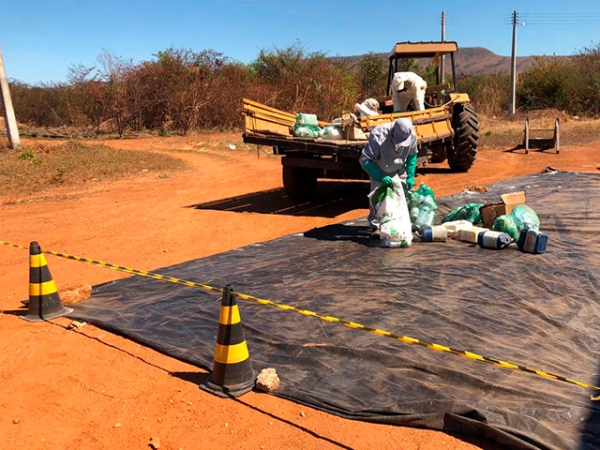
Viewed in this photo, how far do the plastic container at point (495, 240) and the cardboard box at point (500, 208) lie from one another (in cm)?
55

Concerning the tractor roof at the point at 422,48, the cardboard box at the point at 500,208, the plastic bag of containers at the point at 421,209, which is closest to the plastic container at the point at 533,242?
the cardboard box at the point at 500,208

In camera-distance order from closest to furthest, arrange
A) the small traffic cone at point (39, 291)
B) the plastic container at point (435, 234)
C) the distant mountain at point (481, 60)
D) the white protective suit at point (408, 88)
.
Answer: the small traffic cone at point (39, 291), the plastic container at point (435, 234), the white protective suit at point (408, 88), the distant mountain at point (481, 60)

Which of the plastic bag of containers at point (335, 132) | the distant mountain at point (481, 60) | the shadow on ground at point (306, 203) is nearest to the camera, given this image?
the plastic bag of containers at point (335, 132)

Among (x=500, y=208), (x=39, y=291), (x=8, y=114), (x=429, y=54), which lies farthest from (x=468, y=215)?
(x=8, y=114)

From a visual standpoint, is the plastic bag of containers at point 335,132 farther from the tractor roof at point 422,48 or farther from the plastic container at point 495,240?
the tractor roof at point 422,48

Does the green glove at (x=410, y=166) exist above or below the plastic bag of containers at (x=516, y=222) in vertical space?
above

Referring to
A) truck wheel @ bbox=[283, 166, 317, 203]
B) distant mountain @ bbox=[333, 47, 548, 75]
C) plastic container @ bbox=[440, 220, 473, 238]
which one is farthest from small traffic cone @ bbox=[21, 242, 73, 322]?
distant mountain @ bbox=[333, 47, 548, 75]

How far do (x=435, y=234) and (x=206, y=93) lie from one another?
17165 millimetres

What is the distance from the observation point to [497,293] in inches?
166

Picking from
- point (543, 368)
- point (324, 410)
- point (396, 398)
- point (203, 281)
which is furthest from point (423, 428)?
point (203, 281)

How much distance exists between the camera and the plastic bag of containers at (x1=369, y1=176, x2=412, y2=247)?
221 inches

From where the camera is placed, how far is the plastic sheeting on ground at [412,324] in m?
2.77

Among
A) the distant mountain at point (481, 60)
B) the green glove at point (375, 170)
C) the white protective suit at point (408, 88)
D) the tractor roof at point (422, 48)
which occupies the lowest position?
the green glove at point (375, 170)

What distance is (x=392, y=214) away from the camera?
5695 millimetres
